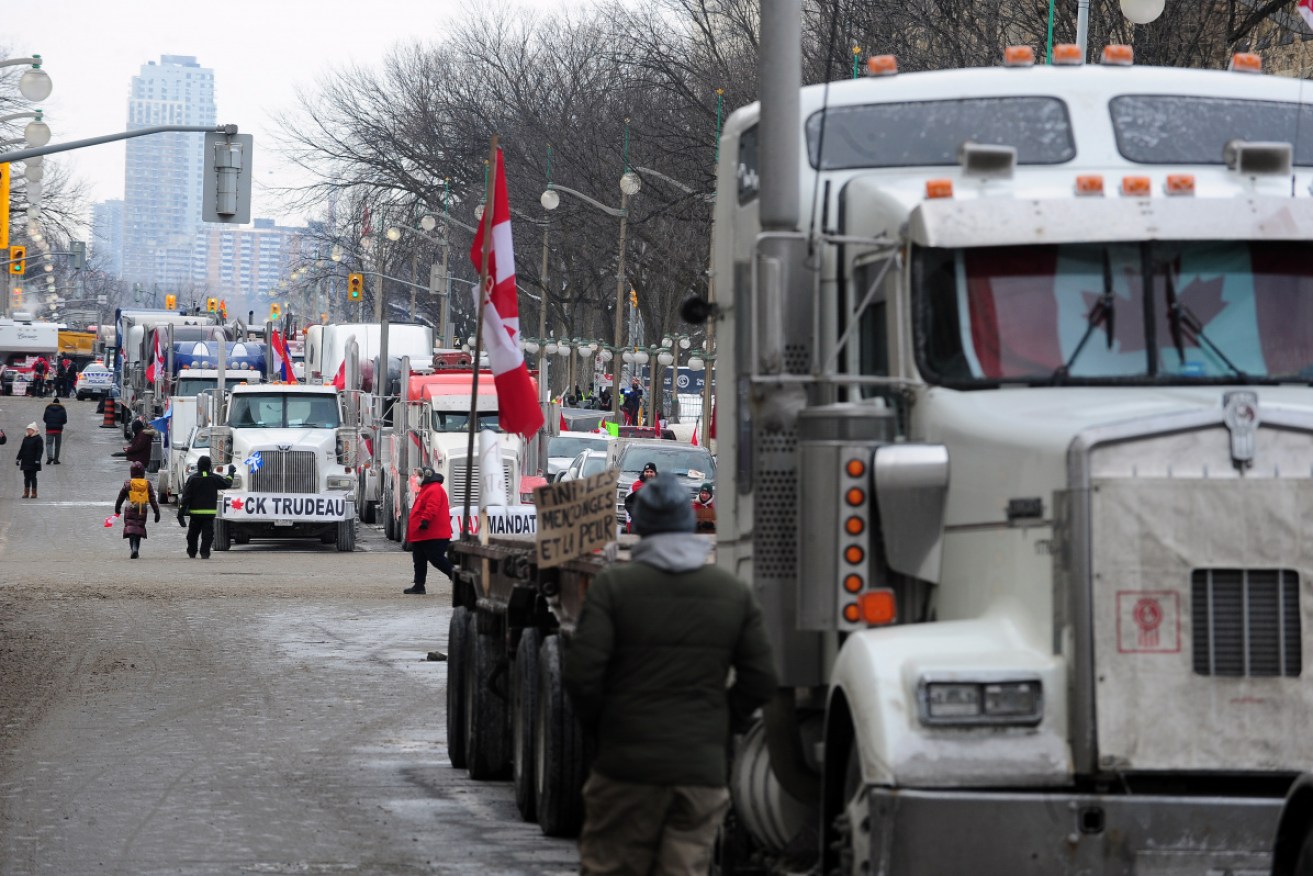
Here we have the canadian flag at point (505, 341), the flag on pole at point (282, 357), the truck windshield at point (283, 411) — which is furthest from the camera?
the flag on pole at point (282, 357)

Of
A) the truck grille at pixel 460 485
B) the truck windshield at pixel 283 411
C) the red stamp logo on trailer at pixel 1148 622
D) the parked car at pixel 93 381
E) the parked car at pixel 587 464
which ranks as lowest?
the red stamp logo on trailer at pixel 1148 622

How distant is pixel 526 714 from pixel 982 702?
5.06m

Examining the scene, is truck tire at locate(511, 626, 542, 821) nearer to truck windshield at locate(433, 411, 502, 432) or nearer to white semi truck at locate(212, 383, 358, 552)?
white semi truck at locate(212, 383, 358, 552)

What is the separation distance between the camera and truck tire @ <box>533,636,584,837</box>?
11.2 meters

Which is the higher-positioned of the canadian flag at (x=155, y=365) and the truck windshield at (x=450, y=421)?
the canadian flag at (x=155, y=365)

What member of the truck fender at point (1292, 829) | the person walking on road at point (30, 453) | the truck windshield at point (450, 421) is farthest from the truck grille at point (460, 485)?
the truck fender at point (1292, 829)

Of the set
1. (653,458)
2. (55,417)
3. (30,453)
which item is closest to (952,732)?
(653,458)

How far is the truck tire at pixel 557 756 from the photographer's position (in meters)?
11.2

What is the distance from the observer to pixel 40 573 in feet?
102

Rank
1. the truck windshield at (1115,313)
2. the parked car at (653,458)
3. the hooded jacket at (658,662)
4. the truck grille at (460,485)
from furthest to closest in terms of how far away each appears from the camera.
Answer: the truck grille at (460,485)
the parked car at (653,458)
the truck windshield at (1115,313)
the hooded jacket at (658,662)

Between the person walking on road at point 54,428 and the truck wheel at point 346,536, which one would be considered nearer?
the truck wheel at point 346,536

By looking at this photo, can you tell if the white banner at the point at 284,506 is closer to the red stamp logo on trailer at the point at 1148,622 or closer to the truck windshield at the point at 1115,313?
the truck windshield at the point at 1115,313

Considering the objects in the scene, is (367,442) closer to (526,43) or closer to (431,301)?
(526,43)

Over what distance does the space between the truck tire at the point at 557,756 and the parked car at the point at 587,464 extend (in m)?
25.7
